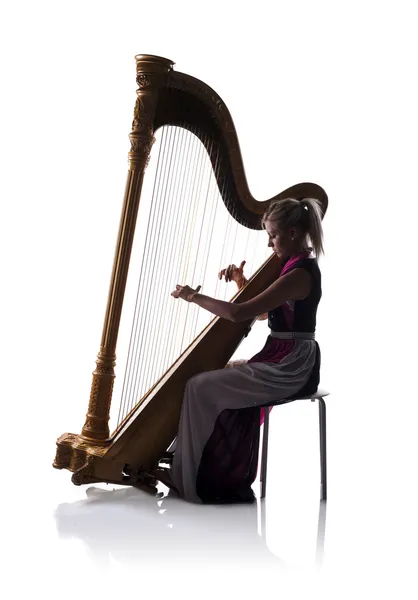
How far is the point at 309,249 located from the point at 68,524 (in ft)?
5.02

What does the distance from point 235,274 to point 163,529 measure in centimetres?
123

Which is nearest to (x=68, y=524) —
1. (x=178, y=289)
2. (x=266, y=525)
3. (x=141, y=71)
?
(x=266, y=525)

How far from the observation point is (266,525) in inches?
160

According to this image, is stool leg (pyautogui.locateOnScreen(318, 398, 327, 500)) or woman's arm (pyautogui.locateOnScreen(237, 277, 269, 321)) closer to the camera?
stool leg (pyautogui.locateOnScreen(318, 398, 327, 500))

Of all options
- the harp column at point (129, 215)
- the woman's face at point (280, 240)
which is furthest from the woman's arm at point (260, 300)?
the harp column at point (129, 215)

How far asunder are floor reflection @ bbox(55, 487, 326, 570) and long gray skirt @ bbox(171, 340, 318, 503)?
0.54 ft

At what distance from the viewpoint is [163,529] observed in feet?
12.8

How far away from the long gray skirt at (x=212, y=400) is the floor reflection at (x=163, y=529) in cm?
16

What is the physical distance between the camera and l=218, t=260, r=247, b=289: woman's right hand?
4.59 m

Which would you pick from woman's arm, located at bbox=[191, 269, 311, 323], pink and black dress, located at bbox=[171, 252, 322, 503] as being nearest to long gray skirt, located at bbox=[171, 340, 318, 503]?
pink and black dress, located at bbox=[171, 252, 322, 503]

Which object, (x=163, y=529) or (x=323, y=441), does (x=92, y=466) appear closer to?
(x=163, y=529)

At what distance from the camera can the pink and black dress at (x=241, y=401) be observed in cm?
425

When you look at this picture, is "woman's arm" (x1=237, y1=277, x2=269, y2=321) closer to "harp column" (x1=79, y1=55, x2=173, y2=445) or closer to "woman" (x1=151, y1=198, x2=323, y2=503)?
"woman" (x1=151, y1=198, x2=323, y2=503)

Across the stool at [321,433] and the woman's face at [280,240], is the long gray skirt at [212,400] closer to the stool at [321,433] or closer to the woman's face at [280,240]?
the stool at [321,433]
